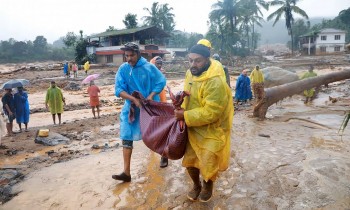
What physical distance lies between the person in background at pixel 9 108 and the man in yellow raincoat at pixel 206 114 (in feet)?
21.4

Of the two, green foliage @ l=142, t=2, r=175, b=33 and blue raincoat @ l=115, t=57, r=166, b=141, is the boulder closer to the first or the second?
blue raincoat @ l=115, t=57, r=166, b=141

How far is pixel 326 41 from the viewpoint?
46125 mm

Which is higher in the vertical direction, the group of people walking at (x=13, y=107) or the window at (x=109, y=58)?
the window at (x=109, y=58)

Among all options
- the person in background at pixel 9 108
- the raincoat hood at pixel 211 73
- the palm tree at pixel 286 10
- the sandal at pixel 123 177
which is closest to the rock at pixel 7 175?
the sandal at pixel 123 177

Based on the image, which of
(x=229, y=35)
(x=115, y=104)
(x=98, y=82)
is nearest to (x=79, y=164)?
(x=115, y=104)

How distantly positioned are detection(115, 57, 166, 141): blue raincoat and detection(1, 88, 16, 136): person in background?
5.43 m

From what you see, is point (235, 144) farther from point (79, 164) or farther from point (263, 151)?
point (79, 164)

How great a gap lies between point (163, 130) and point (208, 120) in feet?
1.67

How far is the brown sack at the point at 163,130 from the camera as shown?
2.74 meters

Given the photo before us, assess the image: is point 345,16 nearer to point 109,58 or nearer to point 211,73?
point 109,58

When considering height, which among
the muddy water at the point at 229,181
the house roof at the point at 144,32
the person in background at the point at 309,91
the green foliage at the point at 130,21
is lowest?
the muddy water at the point at 229,181

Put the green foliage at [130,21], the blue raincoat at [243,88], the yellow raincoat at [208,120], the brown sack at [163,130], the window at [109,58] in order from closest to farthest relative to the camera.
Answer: the yellow raincoat at [208,120] → the brown sack at [163,130] → the blue raincoat at [243,88] → the window at [109,58] → the green foliage at [130,21]

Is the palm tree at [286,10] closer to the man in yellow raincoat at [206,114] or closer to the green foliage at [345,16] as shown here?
the green foliage at [345,16]

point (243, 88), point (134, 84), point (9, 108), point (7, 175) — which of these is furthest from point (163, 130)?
point (243, 88)
